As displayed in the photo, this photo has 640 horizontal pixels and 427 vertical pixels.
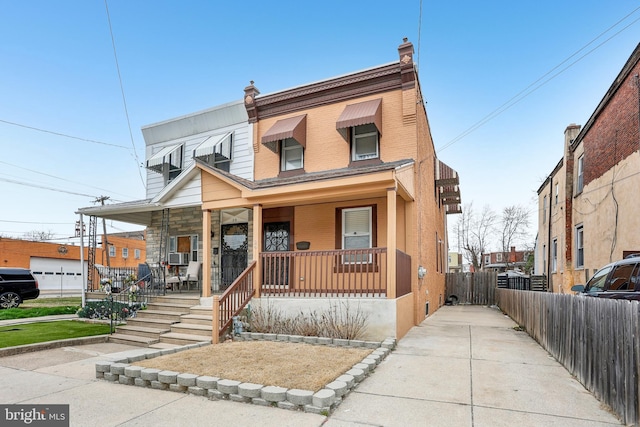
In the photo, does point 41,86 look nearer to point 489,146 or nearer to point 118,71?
point 118,71

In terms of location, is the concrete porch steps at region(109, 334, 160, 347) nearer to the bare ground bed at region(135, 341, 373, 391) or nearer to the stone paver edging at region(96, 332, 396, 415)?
the bare ground bed at region(135, 341, 373, 391)

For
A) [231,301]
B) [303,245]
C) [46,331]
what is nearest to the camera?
[231,301]

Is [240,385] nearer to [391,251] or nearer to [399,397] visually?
[399,397]

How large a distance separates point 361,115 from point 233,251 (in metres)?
5.99

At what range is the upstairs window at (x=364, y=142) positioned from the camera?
10.5 m

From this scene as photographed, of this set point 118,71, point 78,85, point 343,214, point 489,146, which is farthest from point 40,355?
point 489,146

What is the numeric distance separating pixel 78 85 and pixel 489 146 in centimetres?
1736

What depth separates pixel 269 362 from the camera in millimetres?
5820

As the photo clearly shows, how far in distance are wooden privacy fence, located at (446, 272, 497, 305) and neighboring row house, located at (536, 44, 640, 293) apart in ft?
9.03

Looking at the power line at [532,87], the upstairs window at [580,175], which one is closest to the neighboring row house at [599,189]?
the upstairs window at [580,175]

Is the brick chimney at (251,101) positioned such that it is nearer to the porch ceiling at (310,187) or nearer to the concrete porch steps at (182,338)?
the porch ceiling at (310,187)

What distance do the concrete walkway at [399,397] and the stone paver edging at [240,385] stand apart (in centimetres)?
10

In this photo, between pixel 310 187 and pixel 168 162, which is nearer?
pixel 310 187

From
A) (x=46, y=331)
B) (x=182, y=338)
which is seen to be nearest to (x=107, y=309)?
(x=46, y=331)
